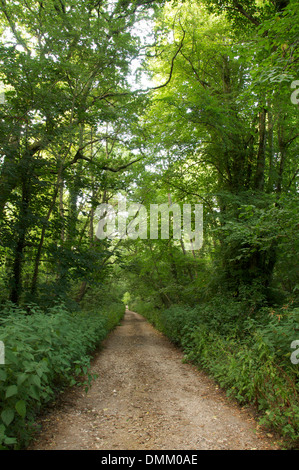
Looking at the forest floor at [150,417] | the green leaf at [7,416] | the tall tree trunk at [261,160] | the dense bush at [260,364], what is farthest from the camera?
the tall tree trunk at [261,160]

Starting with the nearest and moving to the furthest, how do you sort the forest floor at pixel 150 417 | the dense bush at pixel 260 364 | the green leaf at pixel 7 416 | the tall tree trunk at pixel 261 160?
the green leaf at pixel 7 416 → the forest floor at pixel 150 417 → the dense bush at pixel 260 364 → the tall tree trunk at pixel 261 160

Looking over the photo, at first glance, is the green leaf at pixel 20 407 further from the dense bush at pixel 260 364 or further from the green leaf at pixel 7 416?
the dense bush at pixel 260 364

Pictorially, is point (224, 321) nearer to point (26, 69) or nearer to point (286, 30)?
point (286, 30)

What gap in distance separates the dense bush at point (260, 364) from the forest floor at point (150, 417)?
225 mm

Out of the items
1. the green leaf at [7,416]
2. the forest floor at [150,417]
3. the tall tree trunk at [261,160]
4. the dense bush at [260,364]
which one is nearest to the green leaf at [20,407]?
the green leaf at [7,416]

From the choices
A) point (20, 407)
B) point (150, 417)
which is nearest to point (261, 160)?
point (150, 417)

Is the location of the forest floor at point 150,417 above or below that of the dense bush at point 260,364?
below

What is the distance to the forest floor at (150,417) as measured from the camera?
289 cm

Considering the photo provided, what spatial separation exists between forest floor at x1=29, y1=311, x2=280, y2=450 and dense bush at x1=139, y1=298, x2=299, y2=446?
0.23m

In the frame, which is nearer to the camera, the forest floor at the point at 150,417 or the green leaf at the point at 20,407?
the green leaf at the point at 20,407

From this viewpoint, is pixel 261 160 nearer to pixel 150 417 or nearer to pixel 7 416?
pixel 150 417

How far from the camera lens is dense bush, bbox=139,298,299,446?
10.1 ft
